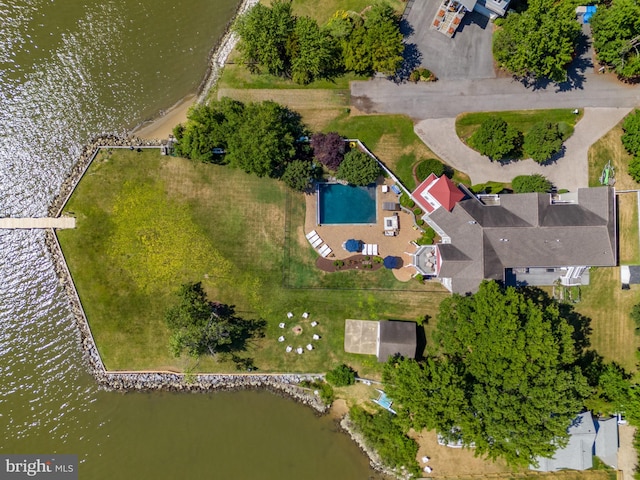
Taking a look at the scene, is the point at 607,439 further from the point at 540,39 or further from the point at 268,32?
the point at 268,32

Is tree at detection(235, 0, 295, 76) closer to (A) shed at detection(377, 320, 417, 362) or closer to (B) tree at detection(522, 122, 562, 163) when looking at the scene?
(B) tree at detection(522, 122, 562, 163)

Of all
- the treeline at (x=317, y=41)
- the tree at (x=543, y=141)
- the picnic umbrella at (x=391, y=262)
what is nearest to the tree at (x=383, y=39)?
the treeline at (x=317, y=41)

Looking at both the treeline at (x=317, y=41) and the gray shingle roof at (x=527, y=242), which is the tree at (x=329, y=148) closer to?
the treeline at (x=317, y=41)

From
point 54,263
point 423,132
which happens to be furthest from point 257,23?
point 54,263

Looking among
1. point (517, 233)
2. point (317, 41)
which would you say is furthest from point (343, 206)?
point (517, 233)

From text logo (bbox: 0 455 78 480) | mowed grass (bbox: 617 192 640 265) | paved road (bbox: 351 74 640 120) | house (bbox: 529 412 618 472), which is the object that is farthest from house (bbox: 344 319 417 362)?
text logo (bbox: 0 455 78 480)
